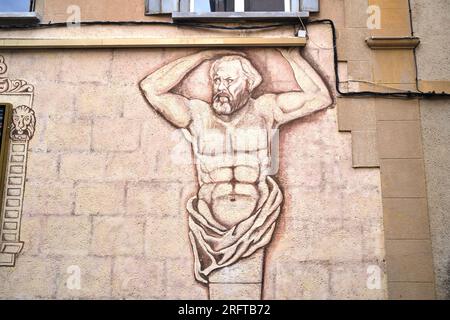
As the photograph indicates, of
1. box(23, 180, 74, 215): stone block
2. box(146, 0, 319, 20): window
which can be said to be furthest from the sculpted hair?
box(23, 180, 74, 215): stone block

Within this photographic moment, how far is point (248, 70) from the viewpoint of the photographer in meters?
6.16

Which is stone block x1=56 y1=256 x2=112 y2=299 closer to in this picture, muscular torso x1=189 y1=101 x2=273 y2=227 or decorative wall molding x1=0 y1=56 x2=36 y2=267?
decorative wall molding x1=0 y1=56 x2=36 y2=267

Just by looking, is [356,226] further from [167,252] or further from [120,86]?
[120,86]

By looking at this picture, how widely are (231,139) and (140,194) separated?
4.07ft

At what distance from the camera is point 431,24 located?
20.6 feet

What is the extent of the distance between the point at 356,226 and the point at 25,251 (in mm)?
3747

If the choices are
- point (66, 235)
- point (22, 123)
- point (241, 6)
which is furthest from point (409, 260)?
point (22, 123)

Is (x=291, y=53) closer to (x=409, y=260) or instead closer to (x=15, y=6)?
(x=409, y=260)

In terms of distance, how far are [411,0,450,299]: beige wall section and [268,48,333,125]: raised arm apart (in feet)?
3.93

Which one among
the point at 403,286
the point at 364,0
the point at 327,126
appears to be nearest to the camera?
the point at 403,286

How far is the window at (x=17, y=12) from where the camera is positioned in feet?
20.5

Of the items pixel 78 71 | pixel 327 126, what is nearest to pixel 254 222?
pixel 327 126

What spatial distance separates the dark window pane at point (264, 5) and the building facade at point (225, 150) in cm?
5

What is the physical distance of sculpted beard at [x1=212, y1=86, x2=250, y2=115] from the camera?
6.04 m
